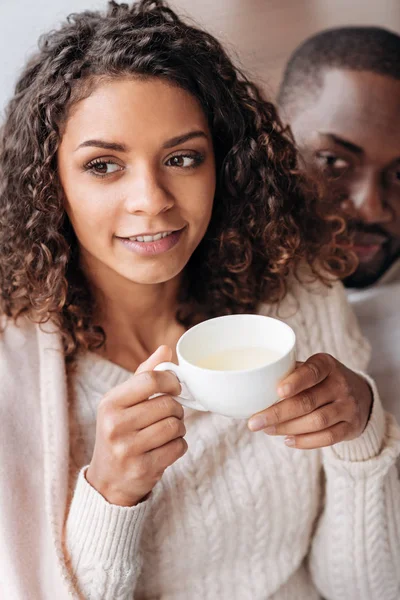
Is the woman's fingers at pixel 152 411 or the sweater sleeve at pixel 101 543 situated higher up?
the woman's fingers at pixel 152 411

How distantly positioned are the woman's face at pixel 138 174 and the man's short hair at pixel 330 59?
1.17 ft

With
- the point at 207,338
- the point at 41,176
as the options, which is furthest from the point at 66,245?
the point at 207,338

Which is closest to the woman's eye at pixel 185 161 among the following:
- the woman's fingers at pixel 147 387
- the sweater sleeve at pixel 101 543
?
the woman's fingers at pixel 147 387

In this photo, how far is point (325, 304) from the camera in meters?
1.28

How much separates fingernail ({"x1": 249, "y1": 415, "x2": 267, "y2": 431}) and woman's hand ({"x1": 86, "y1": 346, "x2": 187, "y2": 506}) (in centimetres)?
10

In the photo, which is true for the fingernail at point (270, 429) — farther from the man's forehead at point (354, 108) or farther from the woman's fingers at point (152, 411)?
the man's forehead at point (354, 108)

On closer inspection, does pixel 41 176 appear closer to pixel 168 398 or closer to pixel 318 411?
pixel 168 398

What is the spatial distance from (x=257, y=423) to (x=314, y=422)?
0.42 ft

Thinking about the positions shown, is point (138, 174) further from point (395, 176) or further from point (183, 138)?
point (395, 176)

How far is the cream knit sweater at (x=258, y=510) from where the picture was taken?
1.14 metres

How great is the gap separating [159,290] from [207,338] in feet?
1.22

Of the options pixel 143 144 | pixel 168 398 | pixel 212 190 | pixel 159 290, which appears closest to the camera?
pixel 168 398

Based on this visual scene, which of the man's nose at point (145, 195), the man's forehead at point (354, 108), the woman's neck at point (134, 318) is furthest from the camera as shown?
the man's forehead at point (354, 108)

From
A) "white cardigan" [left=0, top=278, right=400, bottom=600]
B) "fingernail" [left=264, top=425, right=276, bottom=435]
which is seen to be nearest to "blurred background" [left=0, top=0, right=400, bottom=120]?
"white cardigan" [left=0, top=278, right=400, bottom=600]
